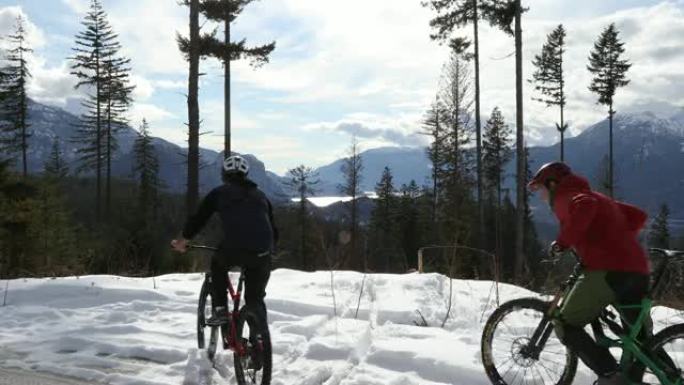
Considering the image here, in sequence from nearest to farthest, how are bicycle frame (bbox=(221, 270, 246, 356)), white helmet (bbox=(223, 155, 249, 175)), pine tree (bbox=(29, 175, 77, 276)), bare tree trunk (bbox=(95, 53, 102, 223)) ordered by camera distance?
bicycle frame (bbox=(221, 270, 246, 356)), white helmet (bbox=(223, 155, 249, 175)), pine tree (bbox=(29, 175, 77, 276)), bare tree trunk (bbox=(95, 53, 102, 223))

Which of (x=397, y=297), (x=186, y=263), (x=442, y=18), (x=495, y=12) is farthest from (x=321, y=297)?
(x=442, y=18)

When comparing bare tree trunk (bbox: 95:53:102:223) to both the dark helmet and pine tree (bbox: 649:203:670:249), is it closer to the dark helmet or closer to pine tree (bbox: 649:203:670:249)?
pine tree (bbox: 649:203:670:249)

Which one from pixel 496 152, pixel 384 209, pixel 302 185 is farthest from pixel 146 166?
pixel 496 152

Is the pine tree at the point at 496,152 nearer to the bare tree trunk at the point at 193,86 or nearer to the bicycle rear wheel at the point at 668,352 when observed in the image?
the bare tree trunk at the point at 193,86

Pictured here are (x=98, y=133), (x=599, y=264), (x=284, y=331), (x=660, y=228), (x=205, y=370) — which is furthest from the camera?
(x=98, y=133)

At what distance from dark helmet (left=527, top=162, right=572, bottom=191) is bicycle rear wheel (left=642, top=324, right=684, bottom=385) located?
131 cm

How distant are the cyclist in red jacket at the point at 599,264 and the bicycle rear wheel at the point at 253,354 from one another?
2364mm

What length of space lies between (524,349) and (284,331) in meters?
3.11

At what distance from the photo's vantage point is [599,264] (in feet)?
13.9

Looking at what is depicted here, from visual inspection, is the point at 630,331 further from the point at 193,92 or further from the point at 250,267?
the point at 193,92

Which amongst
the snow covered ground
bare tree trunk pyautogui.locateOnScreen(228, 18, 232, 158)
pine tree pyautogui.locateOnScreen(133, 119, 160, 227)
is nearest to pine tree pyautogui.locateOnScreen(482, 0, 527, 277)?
bare tree trunk pyautogui.locateOnScreen(228, 18, 232, 158)

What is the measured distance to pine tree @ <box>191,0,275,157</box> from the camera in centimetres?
2034

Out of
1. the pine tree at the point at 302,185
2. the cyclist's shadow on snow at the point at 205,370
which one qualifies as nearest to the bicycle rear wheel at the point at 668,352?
the cyclist's shadow on snow at the point at 205,370

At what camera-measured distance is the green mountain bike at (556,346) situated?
4.19 m
